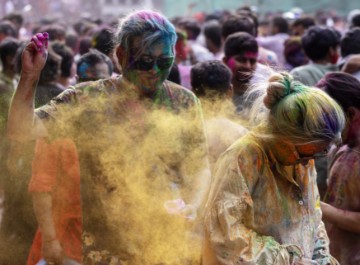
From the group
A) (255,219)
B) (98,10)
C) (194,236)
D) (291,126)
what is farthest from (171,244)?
(98,10)

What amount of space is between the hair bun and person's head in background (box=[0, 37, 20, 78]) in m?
4.21

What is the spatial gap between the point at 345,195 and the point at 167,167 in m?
0.94

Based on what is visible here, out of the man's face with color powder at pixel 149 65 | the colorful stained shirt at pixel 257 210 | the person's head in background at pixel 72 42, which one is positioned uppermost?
the man's face with color powder at pixel 149 65

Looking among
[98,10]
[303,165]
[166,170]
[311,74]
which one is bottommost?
[98,10]

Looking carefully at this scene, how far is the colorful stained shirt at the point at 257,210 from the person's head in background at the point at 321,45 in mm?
3955

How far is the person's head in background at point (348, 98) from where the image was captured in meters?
4.02

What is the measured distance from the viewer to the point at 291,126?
9.78ft

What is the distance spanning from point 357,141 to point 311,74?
9.24 ft

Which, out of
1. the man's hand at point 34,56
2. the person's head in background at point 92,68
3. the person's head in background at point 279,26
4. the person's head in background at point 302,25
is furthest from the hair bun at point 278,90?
the person's head in background at point 279,26

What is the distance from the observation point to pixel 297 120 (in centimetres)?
297

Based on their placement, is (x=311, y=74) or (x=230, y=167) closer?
(x=230, y=167)

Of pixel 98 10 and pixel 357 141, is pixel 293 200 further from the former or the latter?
pixel 98 10

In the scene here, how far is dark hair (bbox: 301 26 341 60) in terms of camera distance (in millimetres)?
7020

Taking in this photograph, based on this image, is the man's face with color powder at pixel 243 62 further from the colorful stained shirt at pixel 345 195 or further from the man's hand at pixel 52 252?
the man's hand at pixel 52 252
